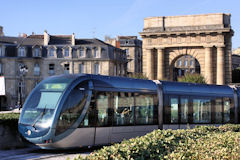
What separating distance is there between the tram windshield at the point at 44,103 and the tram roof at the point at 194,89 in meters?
4.98

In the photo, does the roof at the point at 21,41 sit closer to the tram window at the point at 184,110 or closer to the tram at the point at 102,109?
the tram at the point at 102,109

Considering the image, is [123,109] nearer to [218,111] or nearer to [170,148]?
[218,111]

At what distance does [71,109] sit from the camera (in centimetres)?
1230

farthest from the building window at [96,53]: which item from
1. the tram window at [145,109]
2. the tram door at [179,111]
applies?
the tram window at [145,109]

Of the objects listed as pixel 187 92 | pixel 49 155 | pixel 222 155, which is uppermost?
pixel 187 92

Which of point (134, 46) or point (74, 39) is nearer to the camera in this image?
point (74, 39)

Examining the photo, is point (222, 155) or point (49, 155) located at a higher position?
point (222, 155)

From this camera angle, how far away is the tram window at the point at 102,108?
13.1 m

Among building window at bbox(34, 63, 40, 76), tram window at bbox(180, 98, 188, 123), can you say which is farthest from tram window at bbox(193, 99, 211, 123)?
building window at bbox(34, 63, 40, 76)

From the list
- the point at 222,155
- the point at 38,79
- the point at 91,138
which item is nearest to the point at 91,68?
the point at 38,79

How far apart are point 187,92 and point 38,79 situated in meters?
40.8

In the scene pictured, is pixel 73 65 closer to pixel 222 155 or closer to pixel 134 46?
pixel 134 46

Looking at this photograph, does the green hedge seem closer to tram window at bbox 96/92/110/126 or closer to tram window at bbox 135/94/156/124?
tram window at bbox 96/92/110/126

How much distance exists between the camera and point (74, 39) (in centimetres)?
5734
